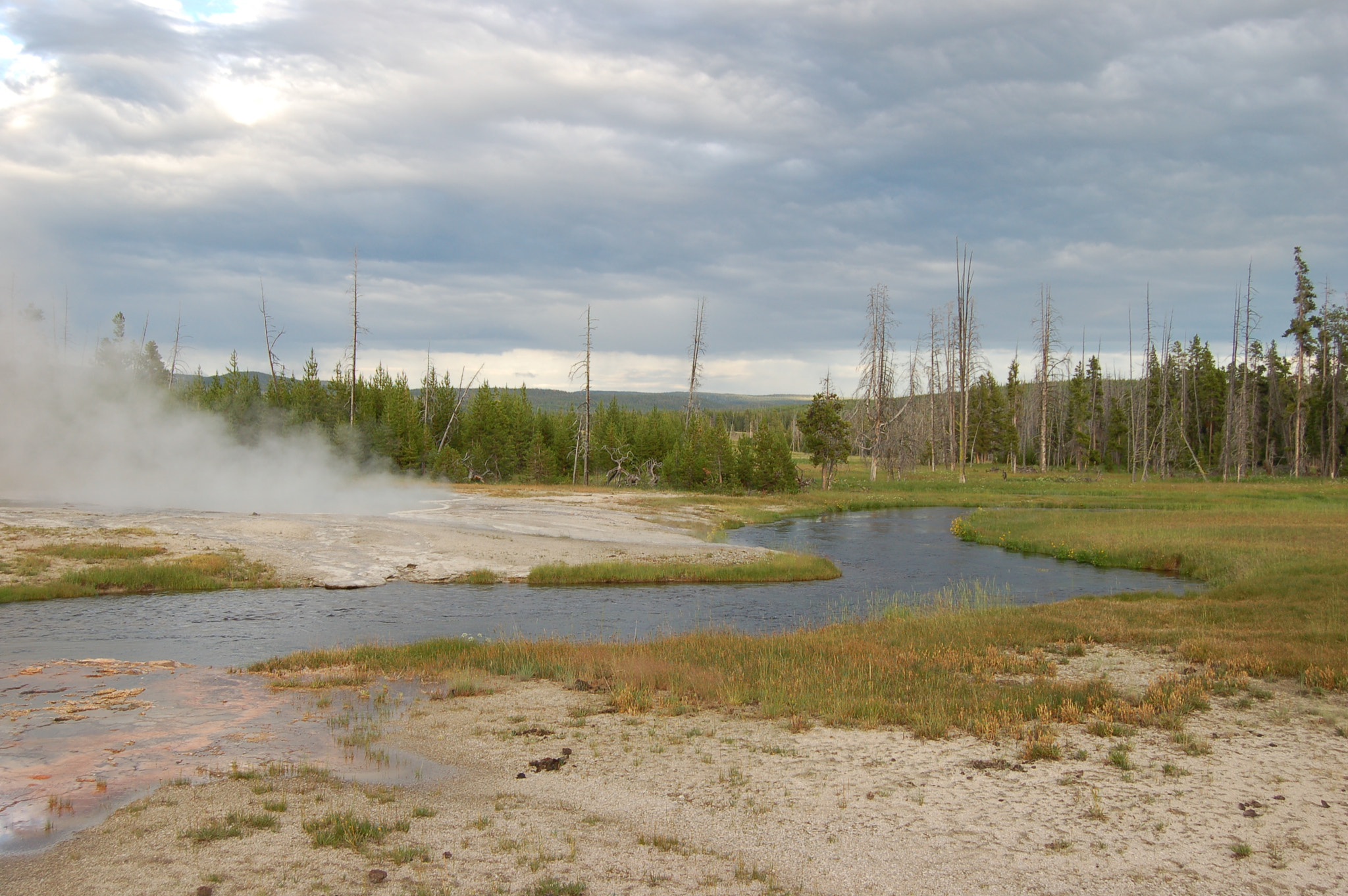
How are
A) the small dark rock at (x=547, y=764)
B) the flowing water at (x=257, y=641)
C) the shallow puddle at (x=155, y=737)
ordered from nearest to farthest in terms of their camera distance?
the shallow puddle at (x=155, y=737)
the flowing water at (x=257, y=641)
the small dark rock at (x=547, y=764)

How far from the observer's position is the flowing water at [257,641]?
943 centimetres

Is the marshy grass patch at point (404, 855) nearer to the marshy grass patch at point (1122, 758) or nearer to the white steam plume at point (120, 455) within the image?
the marshy grass patch at point (1122, 758)

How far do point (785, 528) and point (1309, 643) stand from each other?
31.1 metres

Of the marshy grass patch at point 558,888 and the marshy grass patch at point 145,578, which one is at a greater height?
the marshy grass patch at point 558,888

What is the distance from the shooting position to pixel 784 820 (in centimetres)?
807

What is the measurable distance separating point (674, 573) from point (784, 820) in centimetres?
2046

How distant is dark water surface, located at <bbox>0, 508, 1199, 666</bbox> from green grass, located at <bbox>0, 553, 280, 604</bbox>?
67 centimetres

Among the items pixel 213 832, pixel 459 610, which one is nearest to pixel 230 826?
pixel 213 832

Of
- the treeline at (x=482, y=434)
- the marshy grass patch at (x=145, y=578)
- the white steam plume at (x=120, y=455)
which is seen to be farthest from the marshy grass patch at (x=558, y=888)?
the treeline at (x=482, y=434)

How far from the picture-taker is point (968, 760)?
9680mm

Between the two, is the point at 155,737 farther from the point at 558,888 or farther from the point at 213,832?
the point at 558,888

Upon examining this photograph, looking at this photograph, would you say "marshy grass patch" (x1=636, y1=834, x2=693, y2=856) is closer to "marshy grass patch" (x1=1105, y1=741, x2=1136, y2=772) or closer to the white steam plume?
"marshy grass patch" (x1=1105, y1=741, x2=1136, y2=772)

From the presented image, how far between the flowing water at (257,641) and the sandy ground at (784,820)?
35.9 inches

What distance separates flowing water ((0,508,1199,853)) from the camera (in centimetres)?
943
